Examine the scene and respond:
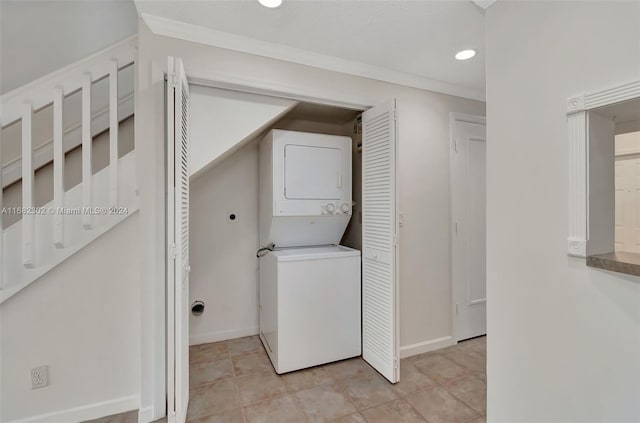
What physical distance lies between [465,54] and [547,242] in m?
1.48

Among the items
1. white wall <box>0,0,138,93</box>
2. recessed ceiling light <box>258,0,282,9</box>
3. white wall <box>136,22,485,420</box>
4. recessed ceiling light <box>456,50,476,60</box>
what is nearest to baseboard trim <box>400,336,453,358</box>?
white wall <box>136,22,485,420</box>

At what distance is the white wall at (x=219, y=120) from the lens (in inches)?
75.0

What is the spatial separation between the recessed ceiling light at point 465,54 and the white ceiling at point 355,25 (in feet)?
→ 0.13

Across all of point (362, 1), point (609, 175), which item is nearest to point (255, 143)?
point (362, 1)

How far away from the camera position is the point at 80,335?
169 centimetres

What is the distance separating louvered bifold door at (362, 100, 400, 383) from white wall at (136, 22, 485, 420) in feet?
1.02

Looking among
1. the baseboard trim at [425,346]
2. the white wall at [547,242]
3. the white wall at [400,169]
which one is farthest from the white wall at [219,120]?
the baseboard trim at [425,346]

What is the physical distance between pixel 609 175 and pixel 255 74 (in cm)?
196

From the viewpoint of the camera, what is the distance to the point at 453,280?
2.63 metres

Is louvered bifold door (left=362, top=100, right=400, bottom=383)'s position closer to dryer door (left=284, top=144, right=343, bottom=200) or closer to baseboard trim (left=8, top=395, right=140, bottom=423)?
dryer door (left=284, top=144, right=343, bottom=200)

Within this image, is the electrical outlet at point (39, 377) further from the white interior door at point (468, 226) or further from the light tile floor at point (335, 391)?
the white interior door at point (468, 226)

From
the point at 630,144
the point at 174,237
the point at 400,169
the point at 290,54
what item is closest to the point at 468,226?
the point at 400,169

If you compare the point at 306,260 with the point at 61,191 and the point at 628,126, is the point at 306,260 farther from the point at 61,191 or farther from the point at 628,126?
the point at 628,126

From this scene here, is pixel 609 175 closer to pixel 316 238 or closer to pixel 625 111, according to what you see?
pixel 625 111
